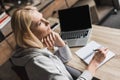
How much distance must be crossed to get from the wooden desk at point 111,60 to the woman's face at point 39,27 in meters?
0.34

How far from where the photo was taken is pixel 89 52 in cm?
169

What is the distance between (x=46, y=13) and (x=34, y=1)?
0.68 feet

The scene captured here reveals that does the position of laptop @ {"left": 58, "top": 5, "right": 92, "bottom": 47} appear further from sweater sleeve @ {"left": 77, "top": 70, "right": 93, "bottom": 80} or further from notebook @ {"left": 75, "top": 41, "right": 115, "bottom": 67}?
sweater sleeve @ {"left": 77, "top": 70, "right": 93, "bottom": 80}

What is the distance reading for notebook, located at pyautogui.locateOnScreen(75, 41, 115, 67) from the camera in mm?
1599

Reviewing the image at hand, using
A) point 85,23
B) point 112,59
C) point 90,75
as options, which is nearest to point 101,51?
point 112,59

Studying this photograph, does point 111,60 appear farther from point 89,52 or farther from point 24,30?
point 24,30

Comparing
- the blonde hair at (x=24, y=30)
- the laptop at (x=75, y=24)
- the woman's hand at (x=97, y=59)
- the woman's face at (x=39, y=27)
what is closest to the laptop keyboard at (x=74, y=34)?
the laptop at (x=75, y=24)

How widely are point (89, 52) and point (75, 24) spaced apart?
16.1 inches

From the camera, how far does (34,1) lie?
106 inches

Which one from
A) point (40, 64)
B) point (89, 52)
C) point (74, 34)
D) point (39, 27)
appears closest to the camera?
point (40, 64)

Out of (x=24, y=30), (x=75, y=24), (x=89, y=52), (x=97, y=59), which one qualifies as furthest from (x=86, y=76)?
(x=75, y=24)

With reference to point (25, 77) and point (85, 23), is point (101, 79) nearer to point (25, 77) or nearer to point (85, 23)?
point (25, 77)

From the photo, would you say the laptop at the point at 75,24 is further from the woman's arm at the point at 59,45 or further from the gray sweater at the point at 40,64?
the gray sweater at the point at 40,64

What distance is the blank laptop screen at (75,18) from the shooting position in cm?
195
